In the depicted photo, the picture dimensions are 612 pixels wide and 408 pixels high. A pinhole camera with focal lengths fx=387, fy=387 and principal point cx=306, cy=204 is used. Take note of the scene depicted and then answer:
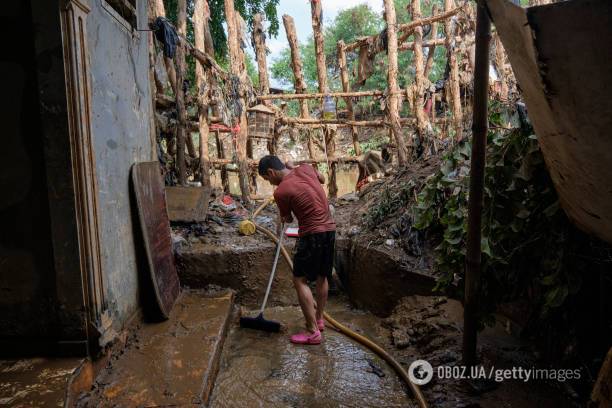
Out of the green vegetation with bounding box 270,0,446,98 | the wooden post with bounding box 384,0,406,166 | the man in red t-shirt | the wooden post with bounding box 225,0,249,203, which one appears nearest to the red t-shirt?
the man in red t-shirt

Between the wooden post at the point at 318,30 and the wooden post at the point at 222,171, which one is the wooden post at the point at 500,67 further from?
the wooden post at the point at 222,171

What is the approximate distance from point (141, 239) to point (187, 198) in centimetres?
245

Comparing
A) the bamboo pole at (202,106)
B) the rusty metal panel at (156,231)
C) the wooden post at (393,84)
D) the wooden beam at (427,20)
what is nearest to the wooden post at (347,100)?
the wooden post at (393,84)

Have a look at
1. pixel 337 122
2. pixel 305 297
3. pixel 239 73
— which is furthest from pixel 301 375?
pixel 337 122

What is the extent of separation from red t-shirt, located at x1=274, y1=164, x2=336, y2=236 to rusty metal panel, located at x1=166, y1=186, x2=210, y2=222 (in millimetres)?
2348

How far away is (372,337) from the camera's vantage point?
4.48 metres

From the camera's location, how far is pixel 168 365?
3.11 m

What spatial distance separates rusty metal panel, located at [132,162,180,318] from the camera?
3750 millimetres

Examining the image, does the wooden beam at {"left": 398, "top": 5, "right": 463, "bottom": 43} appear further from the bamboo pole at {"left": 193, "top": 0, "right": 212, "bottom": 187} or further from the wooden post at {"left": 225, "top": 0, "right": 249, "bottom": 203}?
the bamboo pole at {"left": 193, "top": 0, "right": 212, "bottom": 187}

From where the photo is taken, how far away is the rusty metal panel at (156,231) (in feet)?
12.3

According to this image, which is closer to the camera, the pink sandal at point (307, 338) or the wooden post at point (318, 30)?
the pink sandal at point (307, 338)

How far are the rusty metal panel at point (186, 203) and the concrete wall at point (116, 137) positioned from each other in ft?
→ 6.58

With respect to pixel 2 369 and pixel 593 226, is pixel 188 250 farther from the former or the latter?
pixel 593 226

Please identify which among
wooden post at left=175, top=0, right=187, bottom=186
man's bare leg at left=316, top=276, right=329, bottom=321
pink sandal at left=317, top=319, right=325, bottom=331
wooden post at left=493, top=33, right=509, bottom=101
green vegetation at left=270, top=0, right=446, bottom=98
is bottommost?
pink sandal at left=317, top=319, right=325, bottom=331
